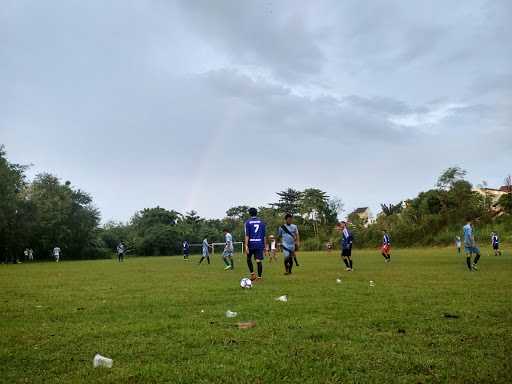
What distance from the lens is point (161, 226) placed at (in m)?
87.3

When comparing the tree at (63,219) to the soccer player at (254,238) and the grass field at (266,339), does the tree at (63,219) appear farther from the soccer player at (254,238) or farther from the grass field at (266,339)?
the grass field at (266,339)

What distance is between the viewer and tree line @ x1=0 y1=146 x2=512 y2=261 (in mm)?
56156

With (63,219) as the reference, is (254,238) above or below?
below

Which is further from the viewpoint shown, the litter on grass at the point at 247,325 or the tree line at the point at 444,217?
the tree line at the point at 444,217

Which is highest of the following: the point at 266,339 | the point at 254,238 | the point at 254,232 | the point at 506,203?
the point at 506,203

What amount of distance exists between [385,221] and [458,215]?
10.4m

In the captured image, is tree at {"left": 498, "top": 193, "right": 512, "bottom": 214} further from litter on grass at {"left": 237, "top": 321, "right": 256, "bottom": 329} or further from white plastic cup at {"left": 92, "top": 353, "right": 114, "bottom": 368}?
white plastic cup at {"left": 92, "top": 353, "right": 114, "bottom": 368}

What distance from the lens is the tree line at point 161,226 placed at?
56.2 metres

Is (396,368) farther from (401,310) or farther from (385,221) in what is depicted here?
(385,221)

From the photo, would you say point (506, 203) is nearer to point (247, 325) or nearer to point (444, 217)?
point (444, 217)

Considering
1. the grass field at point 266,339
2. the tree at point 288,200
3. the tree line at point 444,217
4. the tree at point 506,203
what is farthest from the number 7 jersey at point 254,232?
the tree at point 288,200

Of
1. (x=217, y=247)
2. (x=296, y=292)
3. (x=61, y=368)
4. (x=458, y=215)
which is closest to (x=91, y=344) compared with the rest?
(x=61, y=368)

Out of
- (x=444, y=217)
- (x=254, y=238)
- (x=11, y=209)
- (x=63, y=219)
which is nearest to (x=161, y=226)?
(x=63, y=219)

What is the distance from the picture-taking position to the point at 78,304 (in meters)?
9.82
